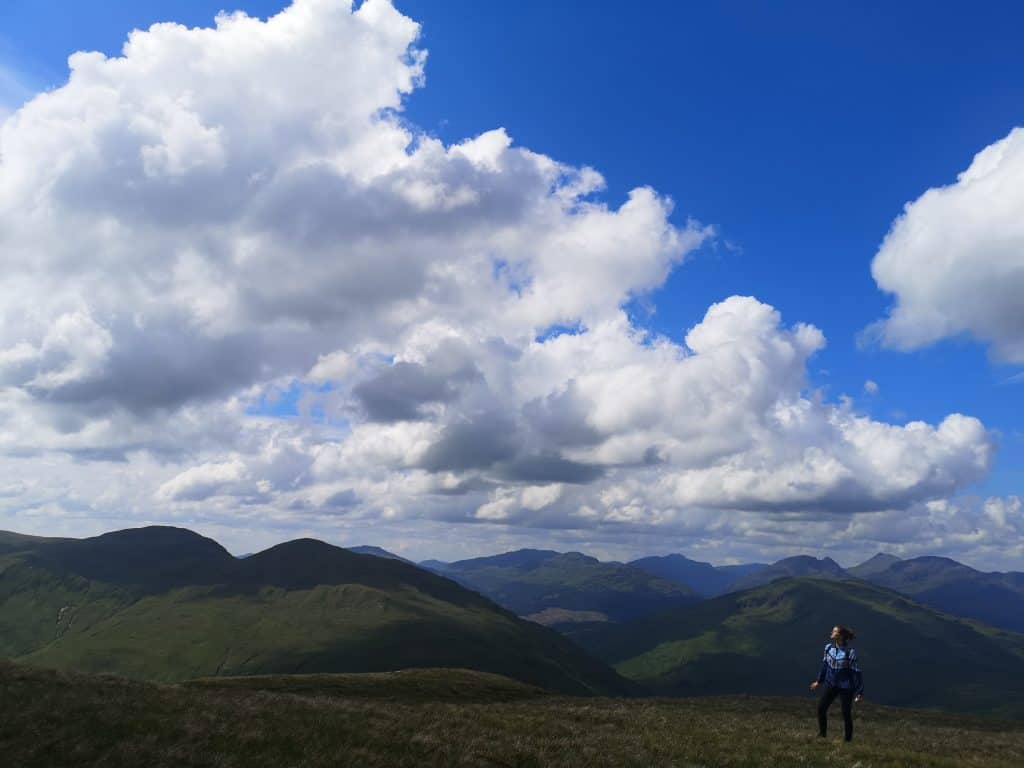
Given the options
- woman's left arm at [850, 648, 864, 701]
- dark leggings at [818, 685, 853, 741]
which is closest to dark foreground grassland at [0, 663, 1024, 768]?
dark leggings at [818, 685, 853, 741]

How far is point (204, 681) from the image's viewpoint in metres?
47.0

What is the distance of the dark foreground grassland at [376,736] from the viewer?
20469 millimetres

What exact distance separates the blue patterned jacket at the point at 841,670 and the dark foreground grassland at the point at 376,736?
204 centimetres

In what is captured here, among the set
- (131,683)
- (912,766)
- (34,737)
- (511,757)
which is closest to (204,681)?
(131,683)

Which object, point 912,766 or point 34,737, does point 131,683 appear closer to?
point 34,737

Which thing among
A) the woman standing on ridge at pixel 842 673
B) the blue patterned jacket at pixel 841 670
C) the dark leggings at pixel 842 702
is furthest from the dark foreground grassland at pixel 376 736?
the blue patterned jacket at pixel 841 670

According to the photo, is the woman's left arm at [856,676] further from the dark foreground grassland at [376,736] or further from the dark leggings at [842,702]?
the dark foreground grassland at [376,736]

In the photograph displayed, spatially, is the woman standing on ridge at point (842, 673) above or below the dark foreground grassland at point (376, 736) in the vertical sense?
above

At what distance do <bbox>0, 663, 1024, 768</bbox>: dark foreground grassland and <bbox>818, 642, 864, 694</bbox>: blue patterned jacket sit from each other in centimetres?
204

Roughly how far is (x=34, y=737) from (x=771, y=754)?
23.4 m

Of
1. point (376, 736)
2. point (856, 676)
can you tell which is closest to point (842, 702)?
point (856, 676)

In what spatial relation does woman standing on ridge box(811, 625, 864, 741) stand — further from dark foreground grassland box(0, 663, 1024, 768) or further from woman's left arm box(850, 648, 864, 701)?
dark foreground grassland box(0, 663, 1024, 768)

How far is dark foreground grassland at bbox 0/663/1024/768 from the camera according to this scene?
2047 cm

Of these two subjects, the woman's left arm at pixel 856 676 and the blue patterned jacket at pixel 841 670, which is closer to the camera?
the woman's left arm at pixel 856 676
